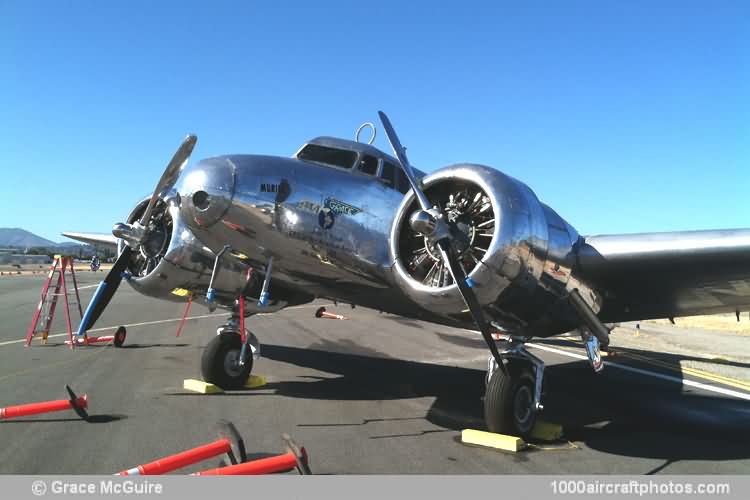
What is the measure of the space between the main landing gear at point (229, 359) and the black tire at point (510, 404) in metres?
4.39

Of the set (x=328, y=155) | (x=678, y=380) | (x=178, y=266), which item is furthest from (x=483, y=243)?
(x=678, y=380)

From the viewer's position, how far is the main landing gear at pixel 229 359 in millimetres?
8922

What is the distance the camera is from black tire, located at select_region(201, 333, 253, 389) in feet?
29.3

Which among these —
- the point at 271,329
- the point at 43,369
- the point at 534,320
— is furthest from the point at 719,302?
the point at 271,329

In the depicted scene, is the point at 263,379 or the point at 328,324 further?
the point at 328,324

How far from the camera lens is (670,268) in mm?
6488

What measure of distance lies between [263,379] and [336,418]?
9.79ft

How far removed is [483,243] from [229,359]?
18.1ft

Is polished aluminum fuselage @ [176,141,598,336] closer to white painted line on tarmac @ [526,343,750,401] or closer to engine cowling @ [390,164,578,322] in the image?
engine cowling @ [390,164,578,322]

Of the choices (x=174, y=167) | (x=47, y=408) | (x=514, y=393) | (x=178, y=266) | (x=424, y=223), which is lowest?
(x=47, y=408)

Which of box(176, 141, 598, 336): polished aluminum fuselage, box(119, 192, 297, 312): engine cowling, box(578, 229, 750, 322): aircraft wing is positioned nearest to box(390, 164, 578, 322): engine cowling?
box(176, 141, 598, 336): polished aluminum fuselage

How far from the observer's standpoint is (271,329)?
19.5 meters

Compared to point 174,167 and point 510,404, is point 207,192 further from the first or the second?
point 510,404
